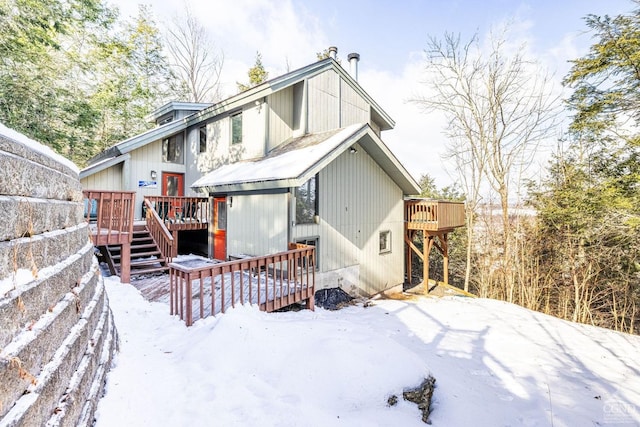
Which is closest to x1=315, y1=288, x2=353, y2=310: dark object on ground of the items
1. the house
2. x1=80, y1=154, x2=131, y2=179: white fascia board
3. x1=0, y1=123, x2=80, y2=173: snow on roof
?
the house

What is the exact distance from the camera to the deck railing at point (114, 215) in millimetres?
6586

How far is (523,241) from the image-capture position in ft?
43.0

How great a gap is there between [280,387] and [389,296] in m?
8.10

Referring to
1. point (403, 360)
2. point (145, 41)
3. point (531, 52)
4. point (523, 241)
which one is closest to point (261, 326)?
point (403, 360)

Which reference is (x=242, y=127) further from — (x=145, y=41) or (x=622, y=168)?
(x=145, y=41)

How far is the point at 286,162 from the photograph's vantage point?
7625 millimetres

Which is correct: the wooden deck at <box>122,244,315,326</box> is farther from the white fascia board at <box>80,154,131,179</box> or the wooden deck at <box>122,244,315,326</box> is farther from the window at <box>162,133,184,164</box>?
the window at <box>162,133,184,164</box>

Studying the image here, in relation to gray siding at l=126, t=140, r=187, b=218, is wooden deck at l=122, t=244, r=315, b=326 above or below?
below

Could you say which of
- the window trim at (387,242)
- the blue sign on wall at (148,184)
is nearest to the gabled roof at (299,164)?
the window trim at (387,242)

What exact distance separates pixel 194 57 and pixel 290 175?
22.0 metres

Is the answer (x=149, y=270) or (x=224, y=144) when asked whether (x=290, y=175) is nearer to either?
(x=149, y=270)

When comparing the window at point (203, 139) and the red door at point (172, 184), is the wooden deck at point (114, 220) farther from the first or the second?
the window at point (203, 139)

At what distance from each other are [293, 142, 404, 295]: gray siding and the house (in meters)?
0.03

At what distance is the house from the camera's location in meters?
7.68
